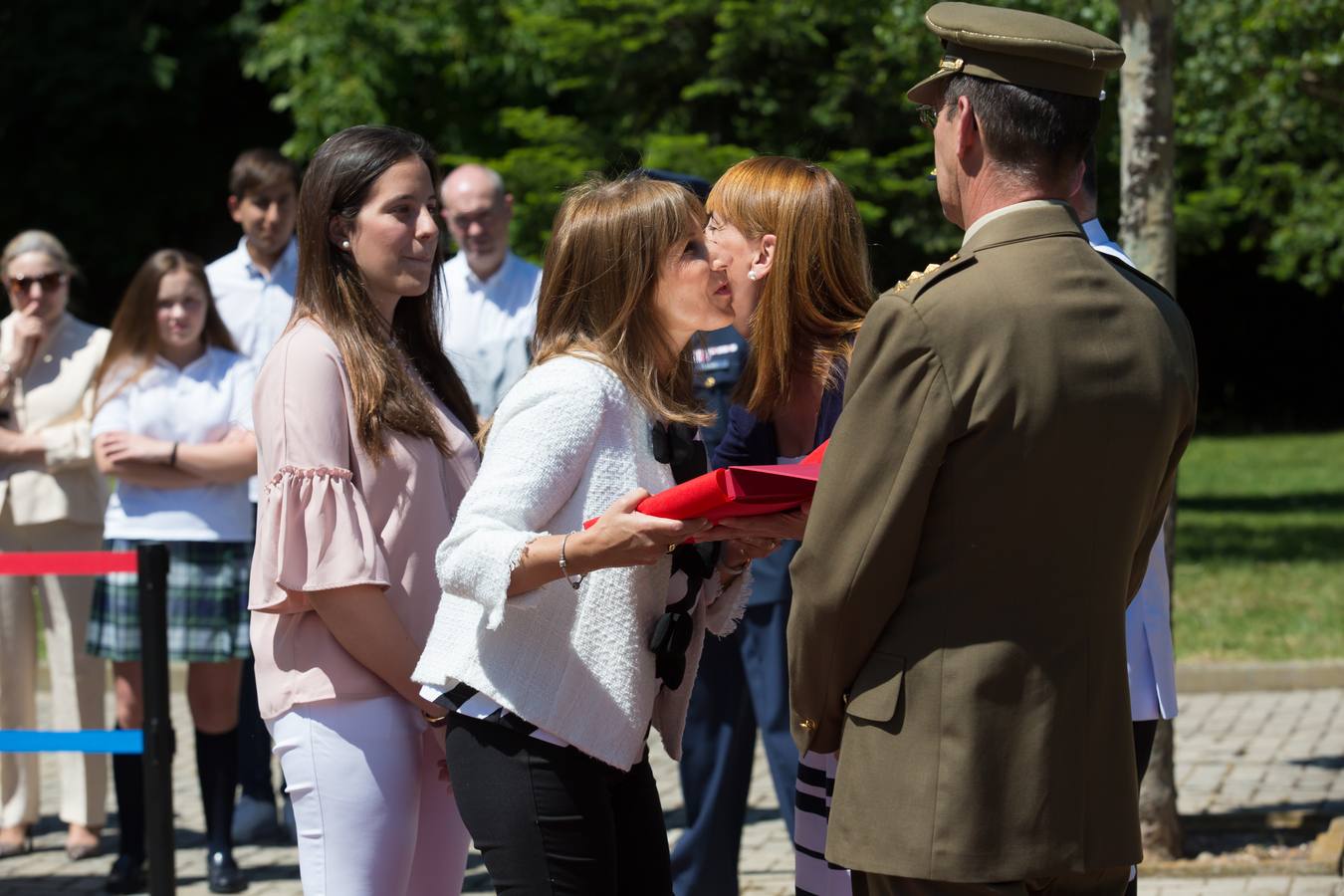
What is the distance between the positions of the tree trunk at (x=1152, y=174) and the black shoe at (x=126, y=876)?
11.5ft

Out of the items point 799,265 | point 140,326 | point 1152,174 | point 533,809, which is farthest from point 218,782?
point 1152,174

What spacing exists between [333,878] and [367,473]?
757mm

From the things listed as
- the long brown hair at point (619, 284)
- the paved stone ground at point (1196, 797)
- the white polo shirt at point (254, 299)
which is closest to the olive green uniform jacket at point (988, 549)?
the long brown hair at point (619, 284)

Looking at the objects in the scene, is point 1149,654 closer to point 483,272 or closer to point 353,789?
point 353,789

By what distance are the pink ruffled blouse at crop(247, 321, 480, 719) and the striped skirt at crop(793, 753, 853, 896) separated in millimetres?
795

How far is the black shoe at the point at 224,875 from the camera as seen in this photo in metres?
5.87

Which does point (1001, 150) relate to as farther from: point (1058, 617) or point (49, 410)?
point (49, 410)

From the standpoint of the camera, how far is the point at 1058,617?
2256mm

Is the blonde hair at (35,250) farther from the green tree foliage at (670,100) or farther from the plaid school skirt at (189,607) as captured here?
the green tree foliage at (670,100)

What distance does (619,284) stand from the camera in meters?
2.97

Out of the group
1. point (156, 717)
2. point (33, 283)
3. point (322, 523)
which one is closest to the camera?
point (322, 523)

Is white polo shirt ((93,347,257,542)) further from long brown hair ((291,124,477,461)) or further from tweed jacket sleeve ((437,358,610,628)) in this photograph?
tweed jacket sleeve ((437,358,610,628))

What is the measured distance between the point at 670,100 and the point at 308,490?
1723 centimetres

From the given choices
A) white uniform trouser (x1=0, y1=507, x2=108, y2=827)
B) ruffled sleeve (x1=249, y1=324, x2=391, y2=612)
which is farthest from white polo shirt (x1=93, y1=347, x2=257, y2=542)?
ruffled sleeve (x1=249, y1=324, x2=391, y2=612)
